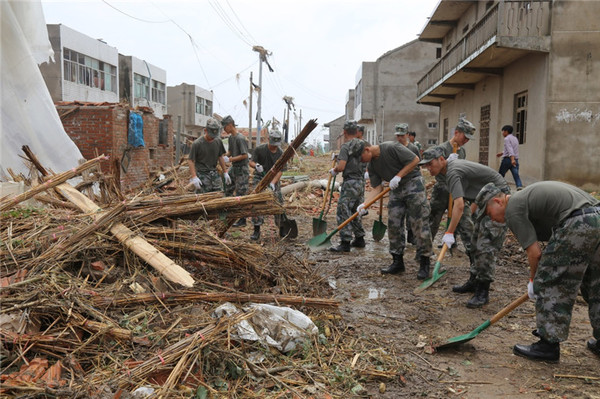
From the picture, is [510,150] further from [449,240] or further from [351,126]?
[449,240]

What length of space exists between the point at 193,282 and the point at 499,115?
45.5 feet

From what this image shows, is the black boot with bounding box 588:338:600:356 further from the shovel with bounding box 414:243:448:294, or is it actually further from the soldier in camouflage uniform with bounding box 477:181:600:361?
the shovel with bounding box 414:243:448:294

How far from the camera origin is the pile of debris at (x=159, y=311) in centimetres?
275

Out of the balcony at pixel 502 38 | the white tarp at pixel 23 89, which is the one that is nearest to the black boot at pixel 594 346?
the white tarp at pixel 23 89

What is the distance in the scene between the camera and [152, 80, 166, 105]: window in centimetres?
3931

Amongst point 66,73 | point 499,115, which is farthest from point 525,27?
point 66,73

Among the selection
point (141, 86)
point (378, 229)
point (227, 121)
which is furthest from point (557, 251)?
point (141, 86)

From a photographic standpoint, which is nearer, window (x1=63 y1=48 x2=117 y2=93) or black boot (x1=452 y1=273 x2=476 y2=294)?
black boot (x1=452 y1=273 x2=476 y2=294)

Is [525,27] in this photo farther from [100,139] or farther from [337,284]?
[100,139]

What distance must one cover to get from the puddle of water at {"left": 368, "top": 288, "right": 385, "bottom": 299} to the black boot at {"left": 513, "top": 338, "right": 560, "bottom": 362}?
1724 millimetres

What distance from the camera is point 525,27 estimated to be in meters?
11.9

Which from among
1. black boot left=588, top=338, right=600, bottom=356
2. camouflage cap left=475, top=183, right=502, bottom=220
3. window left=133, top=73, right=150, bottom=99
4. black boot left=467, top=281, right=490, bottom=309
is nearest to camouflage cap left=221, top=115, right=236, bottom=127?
black boot left=467, top=281, right=490, bottom=309

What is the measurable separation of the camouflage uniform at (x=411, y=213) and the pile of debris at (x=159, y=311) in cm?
160

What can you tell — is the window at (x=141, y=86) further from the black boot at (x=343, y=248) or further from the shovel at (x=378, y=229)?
the black boot at (x=343, y=248)
